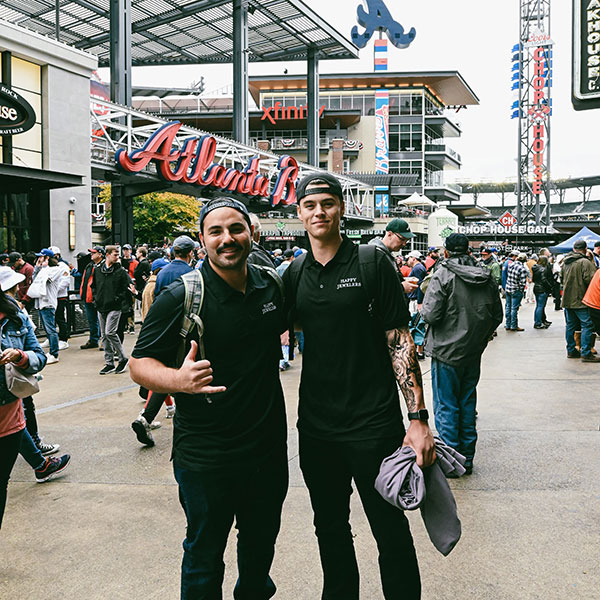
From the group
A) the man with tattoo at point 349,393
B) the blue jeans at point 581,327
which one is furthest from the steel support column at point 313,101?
the man with tattoo at point 349,393

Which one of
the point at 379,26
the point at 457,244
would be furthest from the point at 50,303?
the point at 379,26

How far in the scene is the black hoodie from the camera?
31.5ft

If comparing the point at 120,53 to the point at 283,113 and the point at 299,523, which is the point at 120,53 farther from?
the point at 283,113

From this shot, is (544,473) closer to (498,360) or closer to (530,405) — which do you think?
(530,405)

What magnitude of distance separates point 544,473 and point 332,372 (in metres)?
3.04

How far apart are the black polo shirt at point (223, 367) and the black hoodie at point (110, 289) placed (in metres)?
7.56

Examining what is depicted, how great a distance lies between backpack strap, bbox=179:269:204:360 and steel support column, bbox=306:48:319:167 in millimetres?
37987

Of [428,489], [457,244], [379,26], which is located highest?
[379,26]

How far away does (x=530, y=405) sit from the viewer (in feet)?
23.0

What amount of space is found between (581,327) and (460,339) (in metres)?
6.85

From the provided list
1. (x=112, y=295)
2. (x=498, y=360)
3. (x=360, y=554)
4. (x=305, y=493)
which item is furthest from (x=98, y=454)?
(x=498, y=360)

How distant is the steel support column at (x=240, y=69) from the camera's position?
31.4 m

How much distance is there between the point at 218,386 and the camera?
7.69 feet

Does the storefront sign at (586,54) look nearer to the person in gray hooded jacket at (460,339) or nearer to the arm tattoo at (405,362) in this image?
the person in gray hooded jacket at (460,339)
